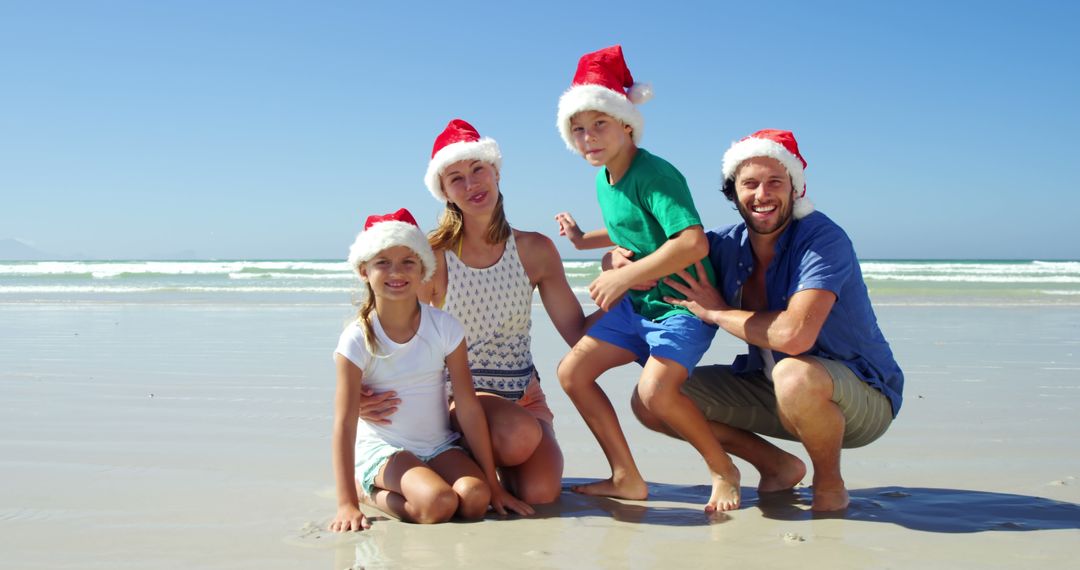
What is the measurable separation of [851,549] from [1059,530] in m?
0.79

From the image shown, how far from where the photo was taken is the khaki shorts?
340cm

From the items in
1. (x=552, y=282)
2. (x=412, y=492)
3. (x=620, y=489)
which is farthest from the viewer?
(x=552, y=282)

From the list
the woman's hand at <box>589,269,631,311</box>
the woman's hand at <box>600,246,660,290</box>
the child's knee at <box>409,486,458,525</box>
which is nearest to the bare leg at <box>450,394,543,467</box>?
the child's knee at <box>409,486,458,525</box>

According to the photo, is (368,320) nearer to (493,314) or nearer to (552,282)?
(493,314)

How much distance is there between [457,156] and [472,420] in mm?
1167

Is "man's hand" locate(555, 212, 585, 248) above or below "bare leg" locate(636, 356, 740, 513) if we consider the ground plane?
above

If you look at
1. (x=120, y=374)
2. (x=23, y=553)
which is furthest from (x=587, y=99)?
(x=120, y=374)

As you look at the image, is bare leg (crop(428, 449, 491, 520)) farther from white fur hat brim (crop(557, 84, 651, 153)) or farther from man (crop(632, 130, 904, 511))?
white fur hat brim (crop(557, 84, 651, 153))

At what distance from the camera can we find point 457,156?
12.4 ft

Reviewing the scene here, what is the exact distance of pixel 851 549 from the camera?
273 cm

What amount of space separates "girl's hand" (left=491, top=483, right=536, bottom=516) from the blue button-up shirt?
118 centimetres

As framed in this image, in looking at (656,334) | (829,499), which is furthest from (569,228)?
(829,499)

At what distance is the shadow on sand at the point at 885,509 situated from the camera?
9.98 feet

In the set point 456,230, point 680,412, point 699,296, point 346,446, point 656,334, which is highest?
point 456,230
